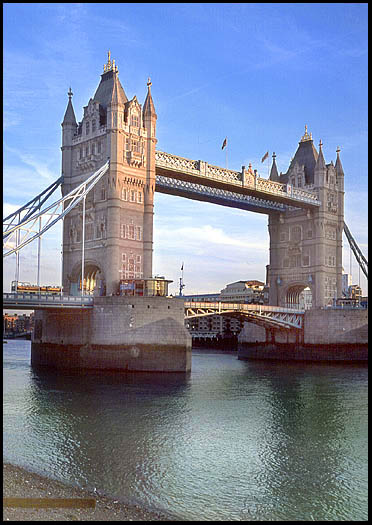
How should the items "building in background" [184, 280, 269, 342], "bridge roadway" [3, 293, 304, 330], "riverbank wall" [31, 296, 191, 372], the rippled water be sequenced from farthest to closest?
"building in background" [184, 280, 269, 342]
"riverbank wall" [31, 296, 191, 372]
"bridge roadway" [3, 293, 304, 330]
the rippled water

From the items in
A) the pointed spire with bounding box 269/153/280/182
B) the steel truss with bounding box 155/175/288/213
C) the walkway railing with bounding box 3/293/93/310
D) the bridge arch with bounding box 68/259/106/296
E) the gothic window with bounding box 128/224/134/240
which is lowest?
the walkway railing with bounding box 3/293/93/310

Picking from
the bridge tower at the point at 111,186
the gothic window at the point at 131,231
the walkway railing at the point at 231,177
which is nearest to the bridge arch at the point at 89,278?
the bridge tower at the point at 111,186

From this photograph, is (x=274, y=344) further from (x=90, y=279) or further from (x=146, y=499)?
(x=146, y=499)

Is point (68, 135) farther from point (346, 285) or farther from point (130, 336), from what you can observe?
point (346, 285)

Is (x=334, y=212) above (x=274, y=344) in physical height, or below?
above

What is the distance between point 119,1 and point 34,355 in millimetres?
52813

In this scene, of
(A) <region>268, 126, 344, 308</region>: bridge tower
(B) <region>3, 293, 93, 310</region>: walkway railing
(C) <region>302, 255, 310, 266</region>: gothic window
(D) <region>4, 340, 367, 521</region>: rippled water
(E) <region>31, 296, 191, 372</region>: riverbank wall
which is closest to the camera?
(D) <region>4, 340, 367, 521</region>: rippled water

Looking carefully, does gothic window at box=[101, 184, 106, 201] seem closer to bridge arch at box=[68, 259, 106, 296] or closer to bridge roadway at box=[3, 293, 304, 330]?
bridge arch at box=[68, 259, 106, 296]

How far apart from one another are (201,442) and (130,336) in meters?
24.1

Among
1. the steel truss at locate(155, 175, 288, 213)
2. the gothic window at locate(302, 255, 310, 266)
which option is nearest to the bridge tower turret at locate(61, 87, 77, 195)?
the steel truss at locate(155, 175, 288, 213)

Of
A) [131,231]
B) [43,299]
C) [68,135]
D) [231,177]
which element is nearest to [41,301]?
[43,299]

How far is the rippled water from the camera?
18.5 m

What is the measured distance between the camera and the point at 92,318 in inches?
2020

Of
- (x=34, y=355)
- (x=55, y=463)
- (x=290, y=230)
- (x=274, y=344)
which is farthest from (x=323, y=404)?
(x=290, y=230)
